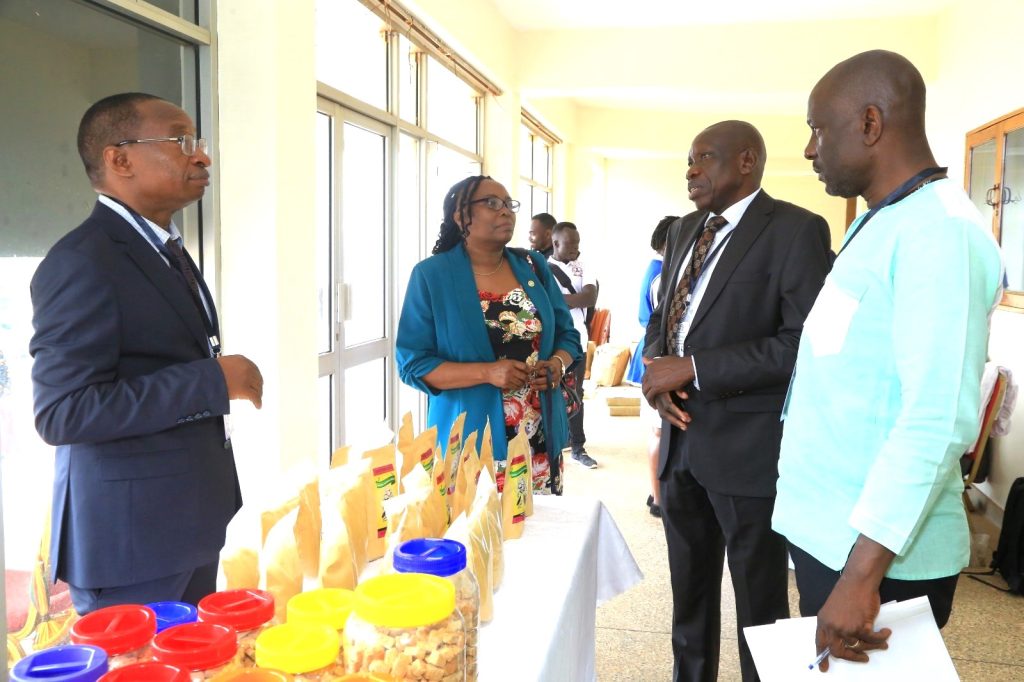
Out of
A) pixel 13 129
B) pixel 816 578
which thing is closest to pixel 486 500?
pixel 816 578

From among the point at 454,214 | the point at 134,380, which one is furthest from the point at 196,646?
the point at 454,214

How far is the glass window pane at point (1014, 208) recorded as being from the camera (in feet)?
Answer: 14.2

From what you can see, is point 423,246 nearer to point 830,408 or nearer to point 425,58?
point 425,58

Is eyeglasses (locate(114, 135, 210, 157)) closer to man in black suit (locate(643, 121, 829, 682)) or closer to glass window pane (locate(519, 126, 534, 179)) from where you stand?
man in black suit (locate(643, 121, 829, 682))

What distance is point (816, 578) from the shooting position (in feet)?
4.32

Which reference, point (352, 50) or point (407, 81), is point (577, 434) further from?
point (352, 50)

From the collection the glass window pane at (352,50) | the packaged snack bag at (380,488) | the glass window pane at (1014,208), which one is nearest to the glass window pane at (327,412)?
the glass window pane at (352,50)

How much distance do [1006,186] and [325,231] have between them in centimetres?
386

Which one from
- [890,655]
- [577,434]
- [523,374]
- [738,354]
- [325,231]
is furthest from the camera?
[577,434]

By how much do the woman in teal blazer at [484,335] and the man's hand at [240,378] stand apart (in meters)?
0.75

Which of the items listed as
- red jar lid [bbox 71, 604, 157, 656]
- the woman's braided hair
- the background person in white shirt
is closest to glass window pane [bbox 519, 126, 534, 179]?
the background person in white shirt

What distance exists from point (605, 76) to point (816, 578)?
582cm

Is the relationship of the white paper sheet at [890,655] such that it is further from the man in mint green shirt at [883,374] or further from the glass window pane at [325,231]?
the glass window pane at [325,231]

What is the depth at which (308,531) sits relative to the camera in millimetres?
1265
